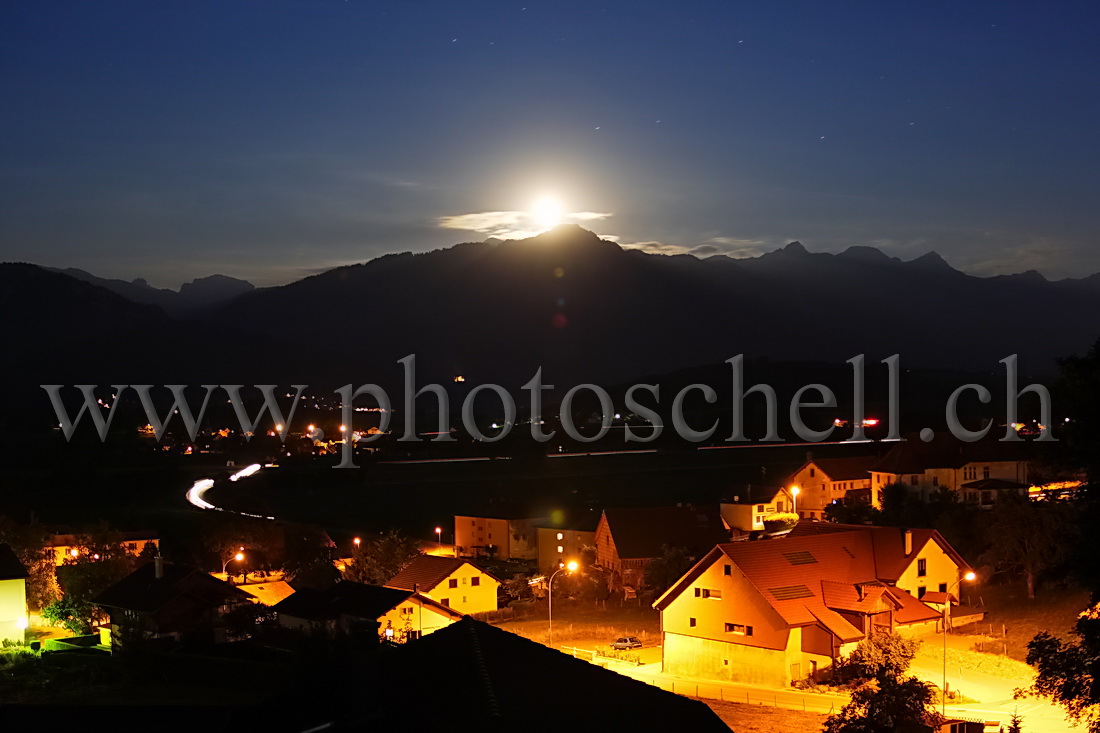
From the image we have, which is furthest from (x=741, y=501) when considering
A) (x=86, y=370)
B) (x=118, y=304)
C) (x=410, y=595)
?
(x=118, y=304)

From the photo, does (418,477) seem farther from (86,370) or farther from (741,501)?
(86,370)

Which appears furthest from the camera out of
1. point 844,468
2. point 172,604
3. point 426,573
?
point 844,468

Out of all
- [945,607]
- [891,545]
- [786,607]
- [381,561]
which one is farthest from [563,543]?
[786,607]

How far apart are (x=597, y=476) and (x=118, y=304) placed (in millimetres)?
151356

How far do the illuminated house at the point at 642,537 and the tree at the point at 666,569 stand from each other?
0.88 meters

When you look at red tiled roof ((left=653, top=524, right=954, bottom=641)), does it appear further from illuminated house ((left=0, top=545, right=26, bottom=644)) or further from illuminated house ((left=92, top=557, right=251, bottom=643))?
illuminated house ((left=0, top=545, right=26, bottom=644))

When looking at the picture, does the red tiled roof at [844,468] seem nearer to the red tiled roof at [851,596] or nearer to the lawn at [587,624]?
the lawn at [587,624]

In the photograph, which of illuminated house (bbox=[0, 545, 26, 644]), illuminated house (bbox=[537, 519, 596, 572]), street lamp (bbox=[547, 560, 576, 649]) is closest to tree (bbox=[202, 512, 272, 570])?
illuminated house (bbox=[0, 545, 26, 644])

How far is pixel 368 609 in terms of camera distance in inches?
951

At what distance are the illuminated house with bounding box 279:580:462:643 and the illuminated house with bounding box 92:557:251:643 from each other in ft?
5.11

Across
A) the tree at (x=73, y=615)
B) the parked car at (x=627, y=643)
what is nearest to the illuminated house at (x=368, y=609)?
the parked car at (x=627, y=643)

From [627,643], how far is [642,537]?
10612mm

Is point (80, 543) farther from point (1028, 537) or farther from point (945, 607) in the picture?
point (1028, 537)

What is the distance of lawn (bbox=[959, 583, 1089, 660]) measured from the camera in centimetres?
2155
